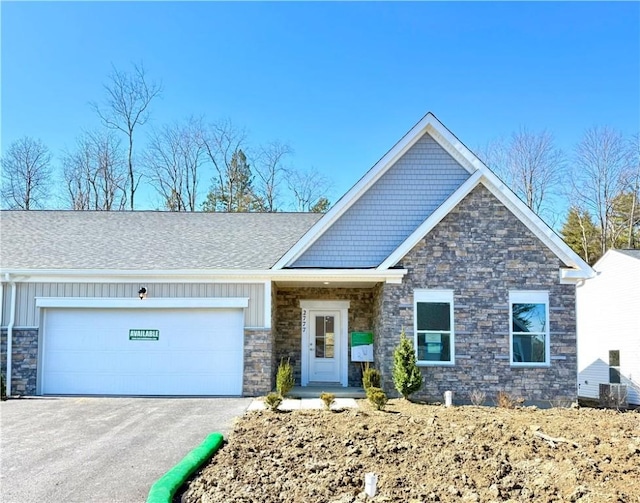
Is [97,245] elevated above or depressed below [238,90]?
below

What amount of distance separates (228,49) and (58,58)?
17.5 ft

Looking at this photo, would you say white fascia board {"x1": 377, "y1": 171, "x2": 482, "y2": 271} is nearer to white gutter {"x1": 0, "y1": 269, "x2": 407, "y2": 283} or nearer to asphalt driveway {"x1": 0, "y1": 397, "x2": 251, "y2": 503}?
white gutter {"x1": 0, "y1": 269, "x2": 407, "y2": 283}

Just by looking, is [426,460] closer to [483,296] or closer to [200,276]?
[483,296]

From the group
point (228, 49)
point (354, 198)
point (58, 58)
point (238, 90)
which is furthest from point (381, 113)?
point (58, 58)

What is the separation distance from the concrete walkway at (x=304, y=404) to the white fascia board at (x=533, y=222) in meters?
5.65

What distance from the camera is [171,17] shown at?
1306cm

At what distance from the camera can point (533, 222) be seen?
491 inches

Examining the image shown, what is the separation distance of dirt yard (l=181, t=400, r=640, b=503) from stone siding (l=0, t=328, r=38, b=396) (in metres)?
6.37

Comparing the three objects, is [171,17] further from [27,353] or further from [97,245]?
[27,353]

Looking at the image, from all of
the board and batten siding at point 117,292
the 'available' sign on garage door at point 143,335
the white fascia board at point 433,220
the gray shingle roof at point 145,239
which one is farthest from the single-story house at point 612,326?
the 'available' sign on garage door at point 143,335

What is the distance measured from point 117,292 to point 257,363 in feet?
12.2

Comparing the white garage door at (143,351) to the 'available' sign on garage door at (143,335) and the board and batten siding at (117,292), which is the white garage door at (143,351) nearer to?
the 'available' sign on garage door at (143,335)

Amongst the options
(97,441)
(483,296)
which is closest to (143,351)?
(97,441)

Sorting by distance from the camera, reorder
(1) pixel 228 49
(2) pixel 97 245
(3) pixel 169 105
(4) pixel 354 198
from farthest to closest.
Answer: (3) pixel 169 105 < (1) pixel 228 49 < (2) pixel 97 245 < (4) pixel 354 198
